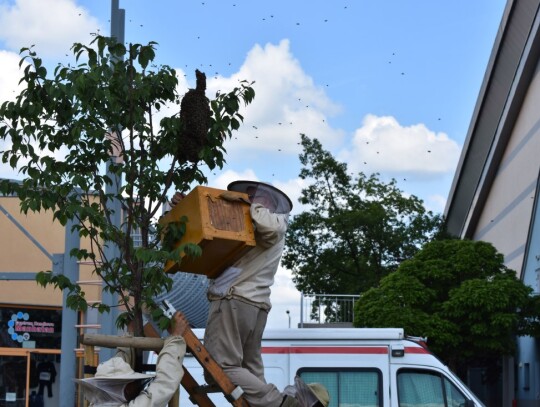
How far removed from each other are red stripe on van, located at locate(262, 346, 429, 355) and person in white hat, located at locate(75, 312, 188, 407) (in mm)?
7106

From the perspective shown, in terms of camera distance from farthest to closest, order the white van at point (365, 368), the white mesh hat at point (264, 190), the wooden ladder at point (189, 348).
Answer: the white van at point (365, 368) < the white mesh hat at point (264, 190) < the wooden ladder at point (189, 348)

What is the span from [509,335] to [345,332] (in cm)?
1723

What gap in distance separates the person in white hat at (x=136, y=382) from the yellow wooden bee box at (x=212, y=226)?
551 millimetres

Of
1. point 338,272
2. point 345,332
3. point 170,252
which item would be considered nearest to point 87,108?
point 170,252

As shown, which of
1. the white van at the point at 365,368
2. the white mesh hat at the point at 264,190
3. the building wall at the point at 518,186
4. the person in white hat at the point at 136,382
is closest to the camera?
the person in white hat at the point at 136,382

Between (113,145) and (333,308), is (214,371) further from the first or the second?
(333,308)

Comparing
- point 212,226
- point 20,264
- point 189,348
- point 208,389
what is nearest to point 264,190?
point 212,226

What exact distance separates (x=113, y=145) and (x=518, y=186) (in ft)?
123

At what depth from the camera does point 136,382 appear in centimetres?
617

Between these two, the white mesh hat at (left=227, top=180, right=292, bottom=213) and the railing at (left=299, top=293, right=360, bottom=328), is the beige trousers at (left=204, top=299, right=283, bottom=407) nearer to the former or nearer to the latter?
the white mesh hat at (left=227, top=180, right=292, bottom=213)

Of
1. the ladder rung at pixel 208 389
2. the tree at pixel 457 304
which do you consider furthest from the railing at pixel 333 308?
the ladder rung at pixel 208 389

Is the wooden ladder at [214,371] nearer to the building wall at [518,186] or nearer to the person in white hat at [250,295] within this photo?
the person in white hat at [250,295]

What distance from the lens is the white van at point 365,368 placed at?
1307 centimetres

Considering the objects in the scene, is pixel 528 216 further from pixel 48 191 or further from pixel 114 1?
pixel 48 191
